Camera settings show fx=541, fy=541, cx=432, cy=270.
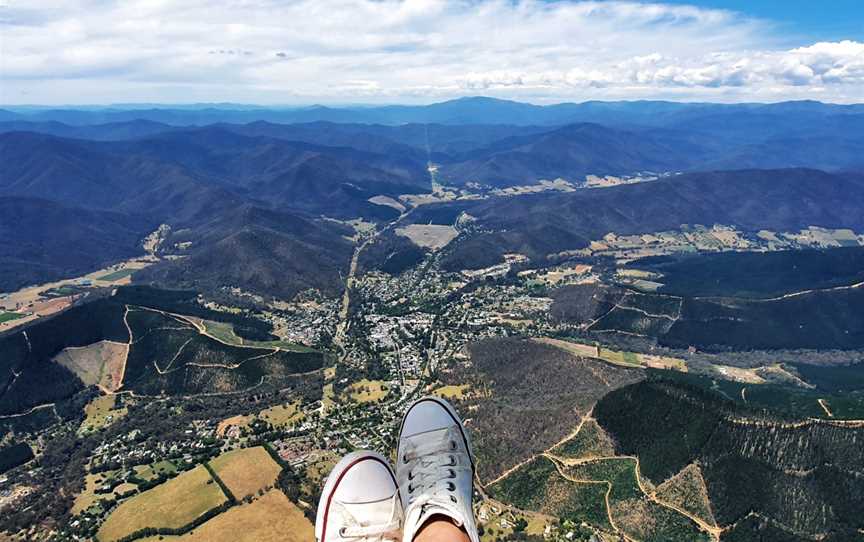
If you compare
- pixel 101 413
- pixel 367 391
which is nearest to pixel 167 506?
pixel 101 413

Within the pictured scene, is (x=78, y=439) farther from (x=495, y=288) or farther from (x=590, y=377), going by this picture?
(x=495, y=288)

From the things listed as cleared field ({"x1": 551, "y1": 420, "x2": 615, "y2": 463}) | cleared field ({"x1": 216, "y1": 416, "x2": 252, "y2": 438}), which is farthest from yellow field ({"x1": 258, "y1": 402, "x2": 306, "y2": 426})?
cleared field ({"x1": 551, "y1": 420, "x2": 615, "y2": 463})

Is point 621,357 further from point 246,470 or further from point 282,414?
point 246,470

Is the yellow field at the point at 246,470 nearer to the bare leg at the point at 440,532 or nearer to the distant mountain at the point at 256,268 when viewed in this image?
the bare leg at the point at 440,532

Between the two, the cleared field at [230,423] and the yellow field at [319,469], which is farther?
the cleared field at [230,423]

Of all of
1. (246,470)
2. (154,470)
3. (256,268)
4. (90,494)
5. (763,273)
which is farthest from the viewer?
(256,268)

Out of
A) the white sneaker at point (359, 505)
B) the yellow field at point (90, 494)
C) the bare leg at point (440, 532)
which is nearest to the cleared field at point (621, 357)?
the yellow field at point (90, 494)

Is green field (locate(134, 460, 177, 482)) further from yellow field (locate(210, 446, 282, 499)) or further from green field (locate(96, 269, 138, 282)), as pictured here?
green field (locate(96, 269, 138, 282))
